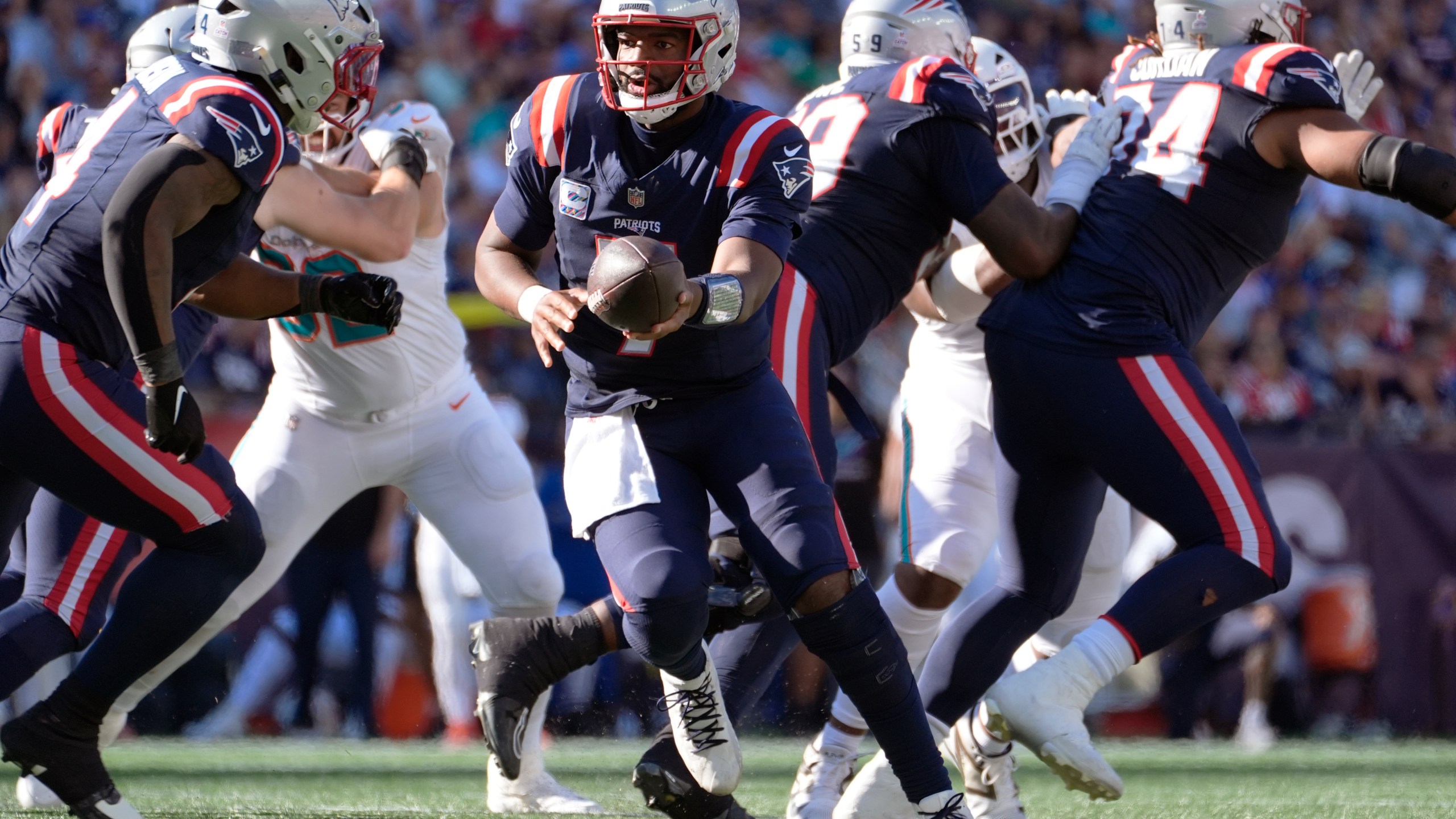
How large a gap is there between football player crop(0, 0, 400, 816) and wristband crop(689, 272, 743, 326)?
1.02m

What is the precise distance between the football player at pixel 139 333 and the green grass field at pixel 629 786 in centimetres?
70

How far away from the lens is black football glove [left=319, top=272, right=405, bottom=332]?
355 centimetres

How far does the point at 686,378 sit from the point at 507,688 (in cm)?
87

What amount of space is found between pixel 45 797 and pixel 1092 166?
3.22 meters

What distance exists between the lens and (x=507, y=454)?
454 cm

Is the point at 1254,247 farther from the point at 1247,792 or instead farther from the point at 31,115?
the point at 31,115

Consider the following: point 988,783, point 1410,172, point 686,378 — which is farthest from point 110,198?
point 1410,172

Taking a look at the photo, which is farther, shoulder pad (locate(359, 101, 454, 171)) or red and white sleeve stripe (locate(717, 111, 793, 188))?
shoulder pad (locate(359, 101, 454, 171))

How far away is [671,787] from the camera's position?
11.3 ft

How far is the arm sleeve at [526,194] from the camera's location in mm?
3268

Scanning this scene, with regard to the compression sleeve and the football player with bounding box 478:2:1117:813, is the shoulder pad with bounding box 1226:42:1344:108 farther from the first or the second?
the compression sleeve

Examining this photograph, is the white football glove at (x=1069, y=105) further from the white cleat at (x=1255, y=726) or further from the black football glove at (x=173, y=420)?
the white cleat at (x=1255, y=726)

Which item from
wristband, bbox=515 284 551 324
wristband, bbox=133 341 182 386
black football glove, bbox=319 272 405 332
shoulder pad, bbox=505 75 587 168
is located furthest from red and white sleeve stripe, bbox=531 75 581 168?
wristband, bbox=133 341 182 386

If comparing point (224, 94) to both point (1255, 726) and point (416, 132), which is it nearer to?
point (416, 132)
